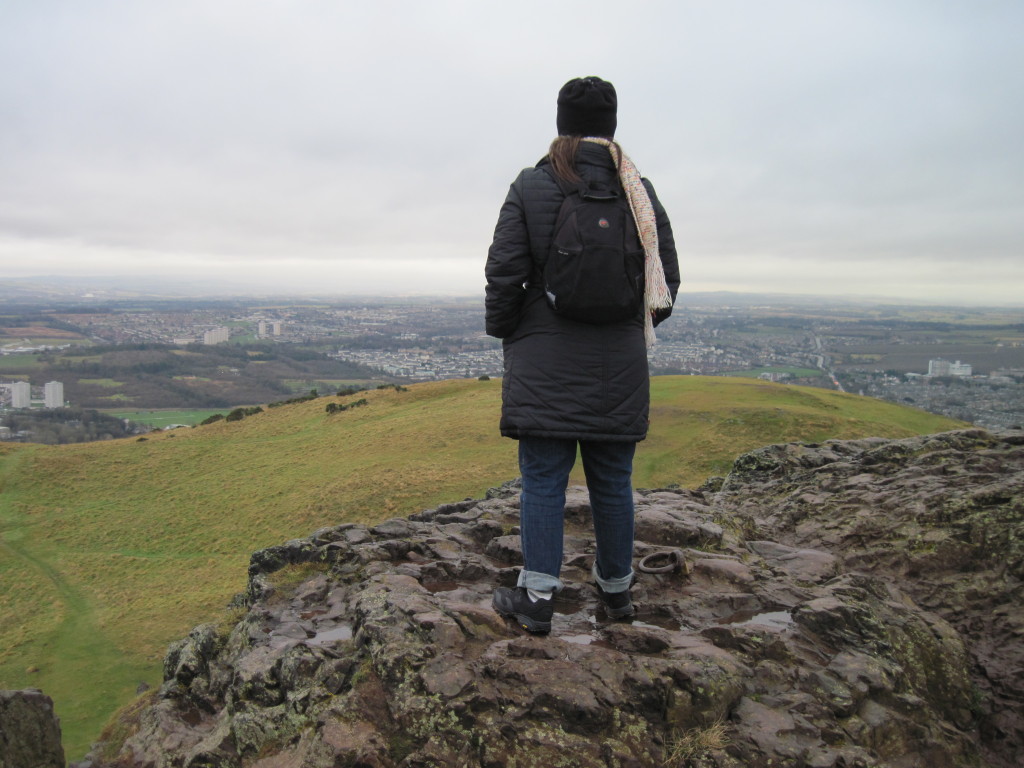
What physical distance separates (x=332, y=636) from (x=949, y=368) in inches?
3023

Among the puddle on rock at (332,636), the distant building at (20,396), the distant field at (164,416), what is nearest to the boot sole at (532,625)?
the puddle on rock at (332,636)

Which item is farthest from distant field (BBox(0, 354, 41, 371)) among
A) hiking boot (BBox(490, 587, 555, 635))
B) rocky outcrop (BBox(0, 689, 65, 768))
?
hiking boot (BBox(490, 587, 555, 635))

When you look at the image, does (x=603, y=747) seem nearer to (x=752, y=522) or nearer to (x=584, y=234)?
(x=584, y=234)

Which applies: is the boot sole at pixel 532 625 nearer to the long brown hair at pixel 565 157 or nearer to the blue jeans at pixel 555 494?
the blue jeans at pixel 555 494

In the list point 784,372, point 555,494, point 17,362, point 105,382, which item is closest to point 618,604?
point 555,494

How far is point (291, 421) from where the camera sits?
33781 millimetres

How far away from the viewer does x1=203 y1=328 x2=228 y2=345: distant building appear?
474ft

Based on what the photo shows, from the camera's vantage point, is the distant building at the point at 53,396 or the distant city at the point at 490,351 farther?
the distant building at the point at 53,396

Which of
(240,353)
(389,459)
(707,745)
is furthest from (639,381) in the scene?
(240,353)

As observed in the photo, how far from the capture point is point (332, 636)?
560 centimetres

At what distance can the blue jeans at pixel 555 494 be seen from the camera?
470 centimetres

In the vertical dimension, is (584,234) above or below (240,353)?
above

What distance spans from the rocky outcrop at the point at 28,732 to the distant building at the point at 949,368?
244ft

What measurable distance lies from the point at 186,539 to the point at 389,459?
25.2 ft
